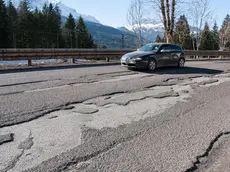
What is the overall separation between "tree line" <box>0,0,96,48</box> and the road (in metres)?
56.5

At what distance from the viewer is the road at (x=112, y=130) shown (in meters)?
3.00

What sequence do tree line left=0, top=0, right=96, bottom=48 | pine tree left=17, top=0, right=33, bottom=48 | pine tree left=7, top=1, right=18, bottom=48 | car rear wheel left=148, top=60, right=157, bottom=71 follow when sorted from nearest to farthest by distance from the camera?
1. car rear wheel left=148, top=60, right=157, bottom=71
2. tree line left=0, top=0, right=96, bottom=48
3. pine tree left=7, top=1, right=18, bottom=48
4. pine tree left=17, top=0, right=33, bottom=48

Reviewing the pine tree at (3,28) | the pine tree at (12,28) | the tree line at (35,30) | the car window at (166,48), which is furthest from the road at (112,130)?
the pine tree at (12,28)

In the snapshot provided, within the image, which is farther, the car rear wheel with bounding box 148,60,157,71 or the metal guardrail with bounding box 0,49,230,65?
the metal guardrail with bounding box 0,49,230,65

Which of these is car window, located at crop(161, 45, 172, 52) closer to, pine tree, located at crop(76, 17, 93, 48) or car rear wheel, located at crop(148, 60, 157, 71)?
car rear wheel, located at crop(148, 60, 157, 71)

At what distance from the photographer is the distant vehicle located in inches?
463

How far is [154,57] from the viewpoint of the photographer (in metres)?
12.3

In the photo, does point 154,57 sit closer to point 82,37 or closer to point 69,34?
point 69,34

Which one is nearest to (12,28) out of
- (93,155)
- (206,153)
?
(93,155)

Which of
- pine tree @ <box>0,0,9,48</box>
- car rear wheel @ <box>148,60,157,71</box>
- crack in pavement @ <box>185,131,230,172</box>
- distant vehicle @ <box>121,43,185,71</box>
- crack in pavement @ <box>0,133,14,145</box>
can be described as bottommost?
crack in pavement @ <box>185,131,230,172</box>

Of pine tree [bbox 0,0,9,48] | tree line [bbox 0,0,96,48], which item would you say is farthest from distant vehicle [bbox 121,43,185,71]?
tree line [bbox 0,0,96,48]

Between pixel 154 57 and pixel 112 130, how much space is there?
881 cm

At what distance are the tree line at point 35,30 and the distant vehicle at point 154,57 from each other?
51.4 metres

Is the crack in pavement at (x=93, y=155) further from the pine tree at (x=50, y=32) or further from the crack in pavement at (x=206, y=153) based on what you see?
the pine tree at (x=50, y=32)
